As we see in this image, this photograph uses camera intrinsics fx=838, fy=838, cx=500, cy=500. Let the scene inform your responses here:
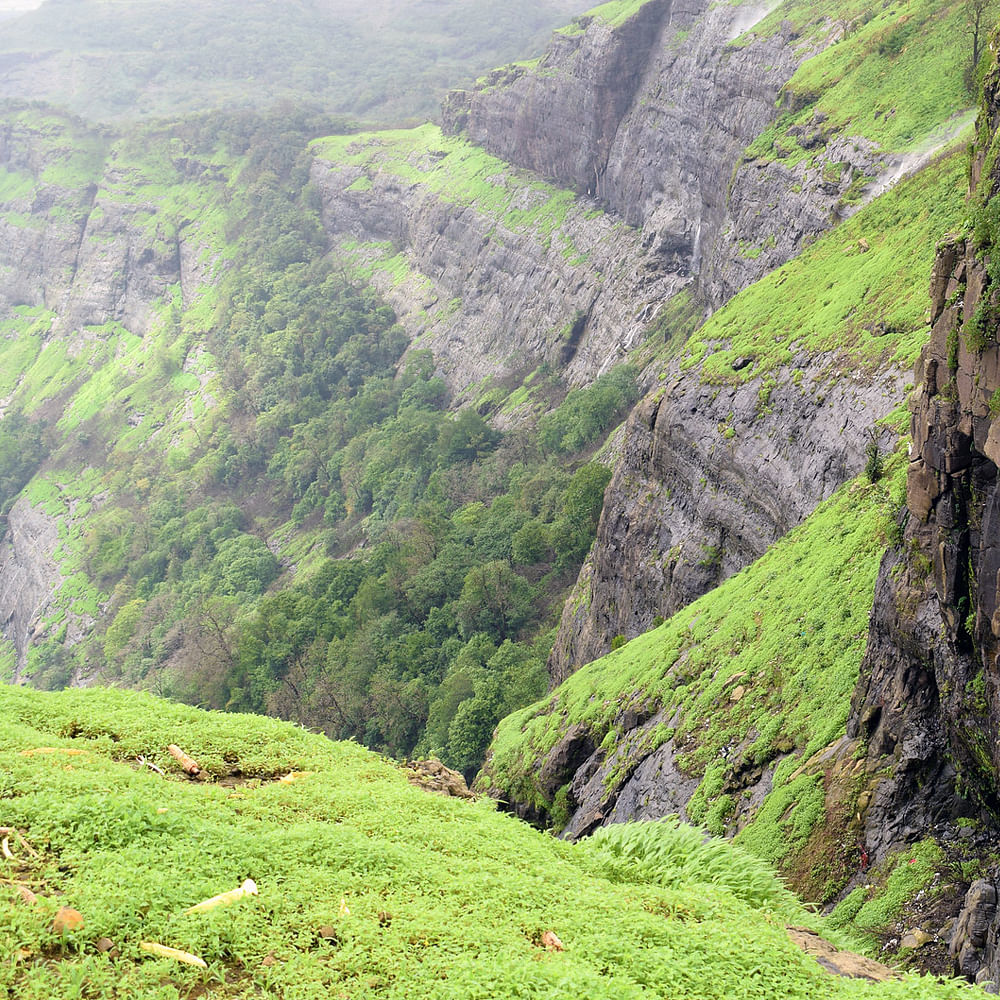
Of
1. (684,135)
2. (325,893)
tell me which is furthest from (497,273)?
(325,893)

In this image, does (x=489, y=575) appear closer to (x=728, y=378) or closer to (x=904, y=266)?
(x=728, y=378)

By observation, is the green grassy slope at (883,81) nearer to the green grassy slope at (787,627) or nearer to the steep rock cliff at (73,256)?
the green grassy slope at (787,627)

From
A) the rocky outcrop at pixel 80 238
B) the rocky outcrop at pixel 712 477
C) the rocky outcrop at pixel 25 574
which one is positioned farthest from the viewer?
the rocky outcrop at pixel 80 238

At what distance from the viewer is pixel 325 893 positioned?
29.4 ft

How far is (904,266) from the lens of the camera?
96.3 feet

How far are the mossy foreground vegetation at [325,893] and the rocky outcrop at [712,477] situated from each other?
17763 millimetres

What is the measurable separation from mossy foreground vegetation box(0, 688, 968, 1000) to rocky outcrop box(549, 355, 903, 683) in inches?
Result: 699

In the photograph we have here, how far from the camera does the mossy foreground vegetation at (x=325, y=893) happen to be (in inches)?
305

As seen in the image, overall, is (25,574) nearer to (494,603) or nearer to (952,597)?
(494,603)

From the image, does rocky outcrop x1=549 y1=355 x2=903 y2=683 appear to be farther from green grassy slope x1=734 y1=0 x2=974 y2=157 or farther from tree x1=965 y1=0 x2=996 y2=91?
tree x1=965 y1=0 x2=996 y2=91

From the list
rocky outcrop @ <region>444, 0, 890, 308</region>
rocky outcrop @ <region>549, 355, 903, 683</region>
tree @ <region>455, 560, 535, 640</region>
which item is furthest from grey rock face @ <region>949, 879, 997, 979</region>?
tree @ <region>455, 560, 535, 640</region>

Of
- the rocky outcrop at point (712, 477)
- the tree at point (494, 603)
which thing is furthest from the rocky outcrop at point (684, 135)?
the tree at point (494, 603)

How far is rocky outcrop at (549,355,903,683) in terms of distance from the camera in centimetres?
→ 2759

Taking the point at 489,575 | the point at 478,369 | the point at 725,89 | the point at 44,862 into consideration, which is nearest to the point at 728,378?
Answer: the point at 44,862
